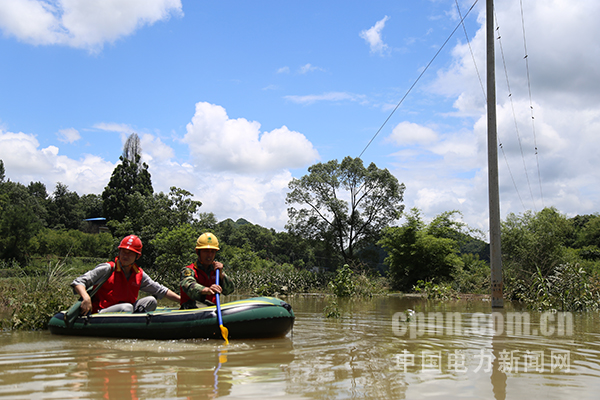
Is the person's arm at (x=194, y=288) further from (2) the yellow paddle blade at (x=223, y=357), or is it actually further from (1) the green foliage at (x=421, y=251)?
(1) the green foliage at (x=421, y=251)

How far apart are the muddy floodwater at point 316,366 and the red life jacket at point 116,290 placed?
2.17 ft

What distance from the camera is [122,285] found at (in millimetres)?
6316

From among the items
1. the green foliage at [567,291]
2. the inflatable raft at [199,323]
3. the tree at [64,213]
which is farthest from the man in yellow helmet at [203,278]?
the tree at [64,213]

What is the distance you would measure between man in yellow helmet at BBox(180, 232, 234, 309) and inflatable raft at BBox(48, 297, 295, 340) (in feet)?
0.82

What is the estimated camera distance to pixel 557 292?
1118 cm

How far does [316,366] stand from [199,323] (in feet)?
6.96

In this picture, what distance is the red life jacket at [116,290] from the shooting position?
6.28m

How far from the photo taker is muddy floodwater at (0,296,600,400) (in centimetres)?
313

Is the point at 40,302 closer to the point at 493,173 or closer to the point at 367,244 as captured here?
the point at 493,173

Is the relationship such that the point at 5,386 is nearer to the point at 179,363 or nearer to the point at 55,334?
the point at 179,363

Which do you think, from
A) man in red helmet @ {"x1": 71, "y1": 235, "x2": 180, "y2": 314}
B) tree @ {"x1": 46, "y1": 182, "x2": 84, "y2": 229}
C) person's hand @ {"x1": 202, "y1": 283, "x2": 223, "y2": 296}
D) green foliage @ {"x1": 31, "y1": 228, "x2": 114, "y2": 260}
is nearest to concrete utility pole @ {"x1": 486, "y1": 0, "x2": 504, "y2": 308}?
person's hand @ {"x1": 202, "y1": 283, "x2": 223, "y2": 296}

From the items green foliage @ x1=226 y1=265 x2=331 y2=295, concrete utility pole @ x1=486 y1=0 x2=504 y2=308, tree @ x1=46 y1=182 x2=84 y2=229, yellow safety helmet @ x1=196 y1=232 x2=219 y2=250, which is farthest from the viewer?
tree @ x1=46 y1=182 x2=84 y2=229

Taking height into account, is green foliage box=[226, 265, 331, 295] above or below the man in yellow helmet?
below

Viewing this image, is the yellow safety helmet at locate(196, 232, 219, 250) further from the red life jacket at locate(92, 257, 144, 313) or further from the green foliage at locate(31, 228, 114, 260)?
the green foliage at locate(31, 228, 114, 260)
